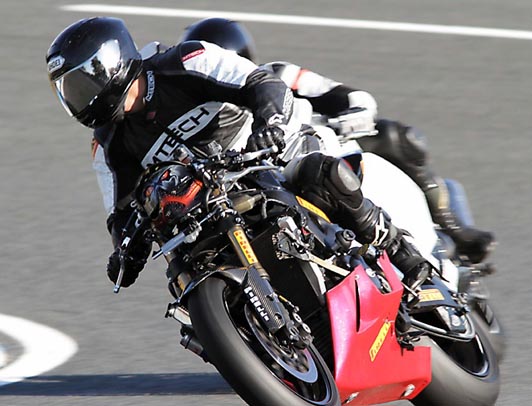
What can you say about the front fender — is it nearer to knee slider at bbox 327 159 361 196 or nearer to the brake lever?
the brake lever

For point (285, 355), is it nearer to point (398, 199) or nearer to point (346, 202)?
point (346, 202)

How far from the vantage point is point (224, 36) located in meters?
5.77

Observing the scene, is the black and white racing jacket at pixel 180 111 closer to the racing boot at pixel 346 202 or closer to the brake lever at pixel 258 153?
the racing boot at pixel 346 202

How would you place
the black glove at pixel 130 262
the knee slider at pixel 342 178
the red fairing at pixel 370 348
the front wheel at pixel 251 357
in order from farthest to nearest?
the black glove at pixel 130 262 < the knee slider at pixel 342 178 < the red fairing at pixel 370 348 < the front wheel at pixel 251 357

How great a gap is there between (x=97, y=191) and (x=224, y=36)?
8.78ft

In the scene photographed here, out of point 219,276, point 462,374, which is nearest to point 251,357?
point 219,276

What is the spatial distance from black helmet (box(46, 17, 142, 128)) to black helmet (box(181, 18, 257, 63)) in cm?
80

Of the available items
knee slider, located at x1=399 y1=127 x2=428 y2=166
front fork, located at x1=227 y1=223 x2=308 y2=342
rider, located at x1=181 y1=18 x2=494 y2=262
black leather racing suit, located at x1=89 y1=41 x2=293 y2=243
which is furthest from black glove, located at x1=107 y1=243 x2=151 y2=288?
knee slider, located at x1=399 y1=127 x2=428 y2=166

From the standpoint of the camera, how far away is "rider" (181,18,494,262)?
223 inches

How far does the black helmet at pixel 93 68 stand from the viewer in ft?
16.0

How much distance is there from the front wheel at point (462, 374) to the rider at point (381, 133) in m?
0.58

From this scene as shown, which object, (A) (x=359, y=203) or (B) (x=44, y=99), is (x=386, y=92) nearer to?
(B) (x=44, y=99)

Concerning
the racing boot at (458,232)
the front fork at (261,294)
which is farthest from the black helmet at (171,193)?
the racing boot at (458,232)

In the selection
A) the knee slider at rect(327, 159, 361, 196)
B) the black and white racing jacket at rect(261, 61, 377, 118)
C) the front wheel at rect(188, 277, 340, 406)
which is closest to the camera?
the front wheel at rect(188, 277, 340, 406)
